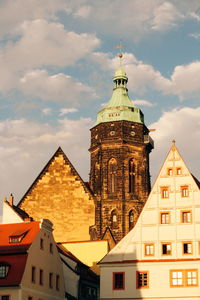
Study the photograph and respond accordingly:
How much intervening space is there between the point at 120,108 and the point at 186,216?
2724cm

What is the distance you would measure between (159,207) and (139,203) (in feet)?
68.3

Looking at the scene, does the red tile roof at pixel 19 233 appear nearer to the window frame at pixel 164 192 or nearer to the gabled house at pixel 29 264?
the gabled house at pixel 29 264

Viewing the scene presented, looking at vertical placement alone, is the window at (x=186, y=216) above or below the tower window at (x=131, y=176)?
below

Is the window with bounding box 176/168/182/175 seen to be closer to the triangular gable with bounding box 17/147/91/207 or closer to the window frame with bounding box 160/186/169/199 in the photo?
the window frame with bounding box 160/186/169/199

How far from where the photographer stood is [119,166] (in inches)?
2970

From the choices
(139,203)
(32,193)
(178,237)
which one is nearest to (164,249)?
(178,237)

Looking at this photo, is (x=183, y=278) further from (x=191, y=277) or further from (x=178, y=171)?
(x=178, y=171)

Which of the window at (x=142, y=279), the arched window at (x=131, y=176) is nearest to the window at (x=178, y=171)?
the window at (x=142, y=279)

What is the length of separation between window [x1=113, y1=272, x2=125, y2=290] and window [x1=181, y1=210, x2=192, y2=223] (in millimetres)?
6035

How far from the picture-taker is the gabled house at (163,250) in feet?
167

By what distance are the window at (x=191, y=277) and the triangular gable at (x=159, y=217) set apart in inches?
60.2

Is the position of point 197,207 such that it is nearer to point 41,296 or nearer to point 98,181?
point 41,296

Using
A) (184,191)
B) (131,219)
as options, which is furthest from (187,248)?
(131,219)

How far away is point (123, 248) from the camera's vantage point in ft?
174
